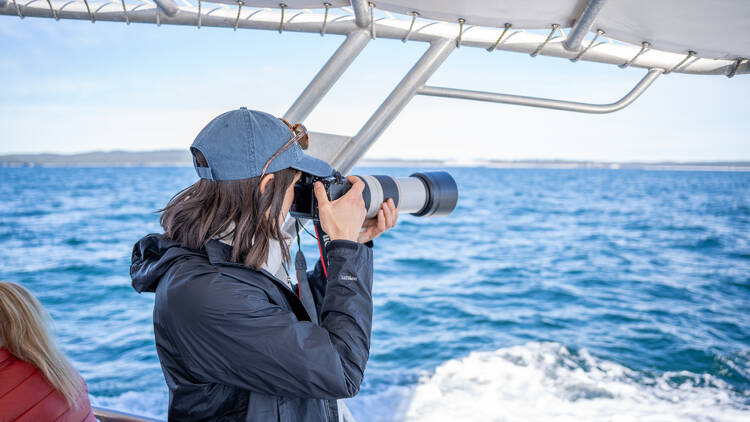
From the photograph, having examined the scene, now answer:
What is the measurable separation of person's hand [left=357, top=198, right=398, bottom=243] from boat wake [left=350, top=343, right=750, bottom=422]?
3.64 m

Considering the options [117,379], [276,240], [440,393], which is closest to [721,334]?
[440,393]

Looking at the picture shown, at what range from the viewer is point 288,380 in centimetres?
70

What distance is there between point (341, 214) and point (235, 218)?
0.17m

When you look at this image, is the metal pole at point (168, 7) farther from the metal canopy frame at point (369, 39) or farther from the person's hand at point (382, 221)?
the person's hand at point (382, 221)

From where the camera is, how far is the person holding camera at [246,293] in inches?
27.2

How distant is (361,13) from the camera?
3.82 ft

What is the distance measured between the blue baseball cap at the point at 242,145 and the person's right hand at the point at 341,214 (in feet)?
0.25

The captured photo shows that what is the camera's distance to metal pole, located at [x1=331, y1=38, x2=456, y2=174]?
4.40 ft

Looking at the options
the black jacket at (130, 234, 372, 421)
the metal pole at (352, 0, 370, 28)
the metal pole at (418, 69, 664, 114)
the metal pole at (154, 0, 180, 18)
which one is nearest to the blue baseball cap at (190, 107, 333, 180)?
the black jacket at (130, 234, 372, 421)

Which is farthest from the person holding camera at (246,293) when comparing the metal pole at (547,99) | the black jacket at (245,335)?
the metal pole at (547,99)

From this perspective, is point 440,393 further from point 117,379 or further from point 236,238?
point 236,238

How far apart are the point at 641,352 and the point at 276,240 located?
6.29 metres

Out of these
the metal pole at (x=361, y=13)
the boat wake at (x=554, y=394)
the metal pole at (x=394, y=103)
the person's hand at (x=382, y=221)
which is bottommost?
the boat wake at (x=554, y=394)

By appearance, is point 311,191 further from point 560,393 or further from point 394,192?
point 560,393
